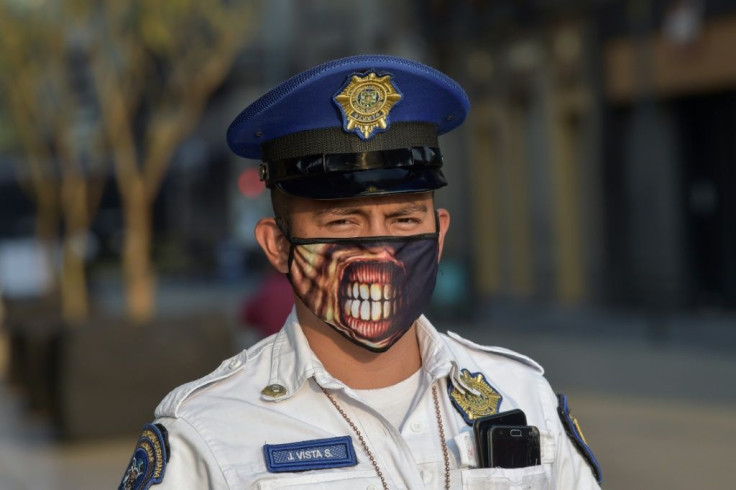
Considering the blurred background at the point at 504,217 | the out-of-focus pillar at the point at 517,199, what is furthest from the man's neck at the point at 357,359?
the out-of-focus pillar at the point at 517,199

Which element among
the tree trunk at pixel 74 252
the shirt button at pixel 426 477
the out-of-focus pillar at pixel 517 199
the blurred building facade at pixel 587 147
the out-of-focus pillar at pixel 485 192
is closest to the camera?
the shirt button at pixel 426 477

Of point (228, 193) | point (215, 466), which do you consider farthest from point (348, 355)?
point (228, 193)

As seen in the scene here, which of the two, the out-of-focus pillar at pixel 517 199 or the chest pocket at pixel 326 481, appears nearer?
the chest pocket at pixel 326 481

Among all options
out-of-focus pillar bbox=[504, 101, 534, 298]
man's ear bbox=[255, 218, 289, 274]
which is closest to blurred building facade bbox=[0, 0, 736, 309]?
out-of-focus pillar bbox=[504, 101, 534, 298]

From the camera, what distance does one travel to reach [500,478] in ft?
9.29

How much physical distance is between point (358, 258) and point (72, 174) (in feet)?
56.0

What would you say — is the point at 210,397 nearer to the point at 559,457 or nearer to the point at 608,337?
the point at 559,457

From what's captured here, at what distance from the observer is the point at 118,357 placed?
448 inches

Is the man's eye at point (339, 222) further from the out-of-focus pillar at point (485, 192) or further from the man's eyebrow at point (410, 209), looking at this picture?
the out-of-focus pillar at point (485, 192)

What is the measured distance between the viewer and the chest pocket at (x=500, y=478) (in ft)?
9.27

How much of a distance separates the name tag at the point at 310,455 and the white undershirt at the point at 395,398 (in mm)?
120

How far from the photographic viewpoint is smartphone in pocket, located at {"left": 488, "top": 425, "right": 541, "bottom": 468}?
2.82m

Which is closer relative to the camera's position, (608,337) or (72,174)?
(608,337)

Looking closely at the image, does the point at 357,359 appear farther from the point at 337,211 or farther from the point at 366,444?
the point at 337,211
